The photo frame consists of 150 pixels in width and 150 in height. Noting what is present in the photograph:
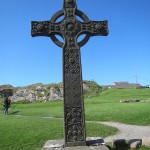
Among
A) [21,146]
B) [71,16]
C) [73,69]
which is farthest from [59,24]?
[21,146]

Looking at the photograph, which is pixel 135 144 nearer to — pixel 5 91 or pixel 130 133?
pixel 130 133

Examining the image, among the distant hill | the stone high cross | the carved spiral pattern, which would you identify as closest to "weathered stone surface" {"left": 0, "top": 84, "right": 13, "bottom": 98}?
the distant hill

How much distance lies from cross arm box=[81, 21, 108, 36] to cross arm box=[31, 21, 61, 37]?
0.88 metres

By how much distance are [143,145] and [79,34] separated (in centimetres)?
426

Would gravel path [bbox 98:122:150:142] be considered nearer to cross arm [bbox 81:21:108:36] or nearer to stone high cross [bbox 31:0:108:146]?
stone high cross [bbox 31:0:108:146]

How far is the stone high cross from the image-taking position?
7.69m

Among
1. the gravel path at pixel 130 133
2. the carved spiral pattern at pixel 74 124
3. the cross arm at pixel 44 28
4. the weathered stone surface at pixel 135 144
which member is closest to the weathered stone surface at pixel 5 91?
the gravel path at pixel 130 133

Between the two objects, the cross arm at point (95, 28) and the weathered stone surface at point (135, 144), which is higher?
the cross arm at point (95, 28)

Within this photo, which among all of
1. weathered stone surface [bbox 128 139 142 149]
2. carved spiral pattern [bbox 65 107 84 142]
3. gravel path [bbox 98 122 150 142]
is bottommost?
gravel path [bbox 98 122 150 142]

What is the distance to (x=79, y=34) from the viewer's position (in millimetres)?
8367

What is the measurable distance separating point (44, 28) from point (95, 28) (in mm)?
1689

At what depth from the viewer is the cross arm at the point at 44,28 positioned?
8.35 m

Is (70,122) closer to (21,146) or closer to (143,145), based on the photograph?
(143,145)

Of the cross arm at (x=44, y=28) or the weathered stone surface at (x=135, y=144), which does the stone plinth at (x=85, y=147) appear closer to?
the weathered stone surface at (x=135, y=144)
